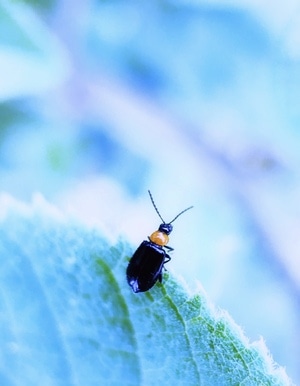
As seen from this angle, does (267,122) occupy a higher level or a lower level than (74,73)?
lower

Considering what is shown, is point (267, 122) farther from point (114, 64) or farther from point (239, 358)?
point (239, 358)

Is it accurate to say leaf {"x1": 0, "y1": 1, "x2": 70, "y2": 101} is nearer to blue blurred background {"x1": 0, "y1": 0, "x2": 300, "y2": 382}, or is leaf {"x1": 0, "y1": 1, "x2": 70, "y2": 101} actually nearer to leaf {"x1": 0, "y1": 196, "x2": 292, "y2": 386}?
blue blurred background {"x1": 0, "y1": 0, "x2": 300, "y2": 382}

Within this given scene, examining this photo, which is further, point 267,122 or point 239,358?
point 267,122

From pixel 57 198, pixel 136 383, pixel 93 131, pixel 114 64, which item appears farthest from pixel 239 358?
pixel 114 64

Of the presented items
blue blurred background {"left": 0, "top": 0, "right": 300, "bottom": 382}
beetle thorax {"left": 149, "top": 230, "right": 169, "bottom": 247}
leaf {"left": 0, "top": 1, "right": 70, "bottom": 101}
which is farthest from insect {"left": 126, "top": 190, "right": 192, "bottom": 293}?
leaf {"left": 0, "top": 1, "right": 70, "bottom": 101}

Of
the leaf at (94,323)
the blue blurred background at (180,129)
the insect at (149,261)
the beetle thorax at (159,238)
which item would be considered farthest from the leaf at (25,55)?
the leaf at (94,323)
